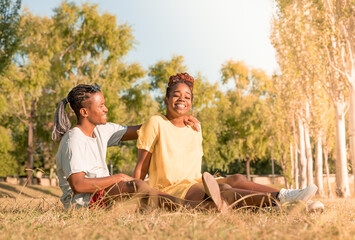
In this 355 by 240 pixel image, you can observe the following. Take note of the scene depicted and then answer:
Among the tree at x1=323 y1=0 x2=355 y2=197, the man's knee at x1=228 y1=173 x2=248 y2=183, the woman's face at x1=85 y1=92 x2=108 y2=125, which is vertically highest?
the tree at x1=323 y1=0 x2=355 y2=197

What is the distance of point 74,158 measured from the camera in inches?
157

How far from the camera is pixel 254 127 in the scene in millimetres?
35625

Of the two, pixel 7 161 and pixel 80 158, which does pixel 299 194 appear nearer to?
pixel 80 158

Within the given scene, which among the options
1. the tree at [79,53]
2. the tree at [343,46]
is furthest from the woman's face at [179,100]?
the tree at [79,53]

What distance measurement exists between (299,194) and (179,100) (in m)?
1.75

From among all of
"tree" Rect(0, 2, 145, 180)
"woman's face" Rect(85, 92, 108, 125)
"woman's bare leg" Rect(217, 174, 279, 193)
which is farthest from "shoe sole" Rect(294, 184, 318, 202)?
"tree" Rect(0, 2, 145, 180)

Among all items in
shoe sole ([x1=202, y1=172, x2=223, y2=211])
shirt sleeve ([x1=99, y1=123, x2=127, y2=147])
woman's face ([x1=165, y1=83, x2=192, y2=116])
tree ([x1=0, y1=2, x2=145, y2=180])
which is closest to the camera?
shoe sole ([x1=202, y1=172, x2=223, y2=211])

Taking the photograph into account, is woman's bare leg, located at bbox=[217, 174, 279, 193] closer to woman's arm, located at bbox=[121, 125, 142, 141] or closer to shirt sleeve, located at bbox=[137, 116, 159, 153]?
shirt sleeve, located at bbox=[137, 116, 159, 153]

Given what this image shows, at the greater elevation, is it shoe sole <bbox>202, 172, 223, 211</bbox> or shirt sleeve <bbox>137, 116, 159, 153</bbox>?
shirt sleeve <bbox>137, 116, 159, 153</bbox>

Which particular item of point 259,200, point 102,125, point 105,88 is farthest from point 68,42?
point 259,200

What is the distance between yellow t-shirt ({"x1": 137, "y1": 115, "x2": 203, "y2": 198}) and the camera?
175 inches

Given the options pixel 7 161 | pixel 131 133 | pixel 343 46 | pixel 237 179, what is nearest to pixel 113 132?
pixel 131 133

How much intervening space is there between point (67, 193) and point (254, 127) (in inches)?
1268

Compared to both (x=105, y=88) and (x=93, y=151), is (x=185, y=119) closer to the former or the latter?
(x=93, y=151)
